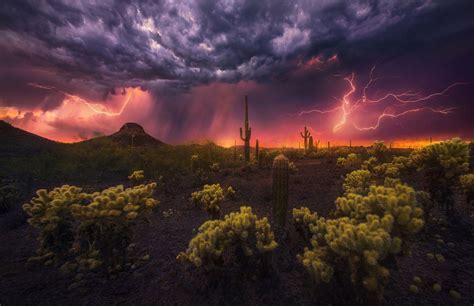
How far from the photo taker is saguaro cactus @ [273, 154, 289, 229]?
18.3 ft

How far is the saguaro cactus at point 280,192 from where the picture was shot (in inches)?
220

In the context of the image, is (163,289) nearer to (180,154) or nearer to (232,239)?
(232,239)

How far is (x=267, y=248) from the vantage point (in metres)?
3.26

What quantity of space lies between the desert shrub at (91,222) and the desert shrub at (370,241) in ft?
8.95

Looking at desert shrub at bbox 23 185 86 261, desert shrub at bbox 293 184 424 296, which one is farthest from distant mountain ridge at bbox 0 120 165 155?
desert shrub at bbox 293 184 424 296

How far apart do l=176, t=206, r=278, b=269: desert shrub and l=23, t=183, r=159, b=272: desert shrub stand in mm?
1081

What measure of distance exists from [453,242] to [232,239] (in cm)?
441

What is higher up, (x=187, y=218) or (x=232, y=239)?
(x=232, y=239)

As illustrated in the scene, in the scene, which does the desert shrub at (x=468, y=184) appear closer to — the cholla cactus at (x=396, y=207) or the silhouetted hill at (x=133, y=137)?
the cholla cactus at (x=396, y=207)

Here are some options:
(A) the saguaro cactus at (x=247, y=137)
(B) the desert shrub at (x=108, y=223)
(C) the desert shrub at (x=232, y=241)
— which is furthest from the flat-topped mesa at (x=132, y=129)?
(C) the desert shrub at (x=232, y=241)

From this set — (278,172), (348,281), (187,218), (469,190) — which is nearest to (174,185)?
(187,218)

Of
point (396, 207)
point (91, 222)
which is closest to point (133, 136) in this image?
point (91, 222)

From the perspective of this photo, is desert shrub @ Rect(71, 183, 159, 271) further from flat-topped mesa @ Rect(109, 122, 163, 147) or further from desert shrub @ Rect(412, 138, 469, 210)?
flat-topped mesa @ Rect(109, 122, 163, 147)

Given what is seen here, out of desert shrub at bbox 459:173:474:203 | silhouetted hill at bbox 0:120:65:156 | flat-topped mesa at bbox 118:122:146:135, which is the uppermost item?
flat-topped mesa at bbox 118:122:146:135
